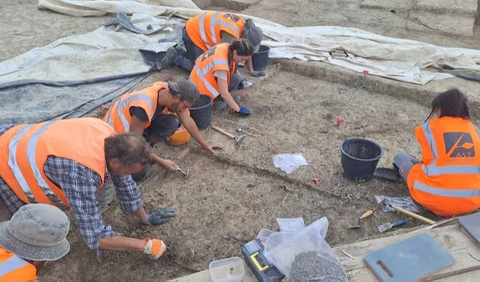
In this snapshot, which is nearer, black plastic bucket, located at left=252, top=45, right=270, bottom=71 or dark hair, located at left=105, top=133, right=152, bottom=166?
dark hair, located at left=105, top=133, right=152, bottom=166

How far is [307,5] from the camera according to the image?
27.6 ft

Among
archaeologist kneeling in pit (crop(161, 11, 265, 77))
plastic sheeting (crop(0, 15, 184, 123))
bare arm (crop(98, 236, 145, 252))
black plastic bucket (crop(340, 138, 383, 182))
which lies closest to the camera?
bare arm (crop(98, 236, 145, 252))

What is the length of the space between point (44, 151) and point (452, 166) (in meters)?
2.75

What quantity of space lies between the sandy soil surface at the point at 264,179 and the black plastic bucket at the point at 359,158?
0.11m

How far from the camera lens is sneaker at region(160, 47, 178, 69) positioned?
536cm

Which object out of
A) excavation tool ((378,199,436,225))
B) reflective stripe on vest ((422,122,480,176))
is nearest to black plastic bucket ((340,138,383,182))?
excavation tool ((378,199,436,225))

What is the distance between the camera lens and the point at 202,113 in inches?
163

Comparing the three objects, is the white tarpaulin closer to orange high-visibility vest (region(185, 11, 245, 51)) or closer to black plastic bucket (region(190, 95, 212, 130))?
orange high-visibility vest (region(185, 11, 245, 51))

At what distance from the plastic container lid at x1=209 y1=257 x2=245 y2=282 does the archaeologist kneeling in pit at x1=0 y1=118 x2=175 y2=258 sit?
50 cm

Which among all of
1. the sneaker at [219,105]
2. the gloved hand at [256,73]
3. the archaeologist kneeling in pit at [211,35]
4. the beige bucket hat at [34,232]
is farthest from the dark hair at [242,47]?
the beige bucket hat at [34,232]

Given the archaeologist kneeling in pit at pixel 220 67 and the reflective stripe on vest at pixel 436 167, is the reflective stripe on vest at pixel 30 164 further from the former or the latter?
the reflective stripe on vest at pixel 436 167

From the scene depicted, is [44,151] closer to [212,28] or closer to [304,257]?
[304,257]

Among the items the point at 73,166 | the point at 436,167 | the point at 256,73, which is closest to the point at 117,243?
the point at 73,166

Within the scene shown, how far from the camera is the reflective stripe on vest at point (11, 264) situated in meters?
1.78
